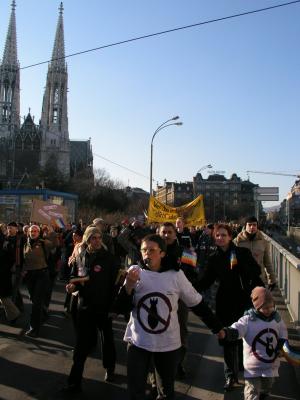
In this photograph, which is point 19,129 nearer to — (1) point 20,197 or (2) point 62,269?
(1) point 20,197

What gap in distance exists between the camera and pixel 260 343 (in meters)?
4.34

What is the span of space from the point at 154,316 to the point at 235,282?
178 cm

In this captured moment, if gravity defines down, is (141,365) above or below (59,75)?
below

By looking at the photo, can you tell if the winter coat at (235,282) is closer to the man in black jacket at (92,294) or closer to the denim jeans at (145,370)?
the man in black jacket at (92,294)

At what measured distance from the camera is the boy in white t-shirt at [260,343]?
4289 millimetres

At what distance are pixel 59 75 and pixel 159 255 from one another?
111m

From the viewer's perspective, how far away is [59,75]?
4336 inches

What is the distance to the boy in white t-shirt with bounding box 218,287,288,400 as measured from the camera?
4.29 metres

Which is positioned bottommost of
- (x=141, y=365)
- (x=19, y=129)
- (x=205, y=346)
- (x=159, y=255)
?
(x=205, y=346)

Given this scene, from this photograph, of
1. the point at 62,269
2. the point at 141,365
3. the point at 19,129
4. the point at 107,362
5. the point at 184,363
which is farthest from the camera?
the point at 19,129

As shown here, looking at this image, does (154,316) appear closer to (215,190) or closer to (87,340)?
(87,340)

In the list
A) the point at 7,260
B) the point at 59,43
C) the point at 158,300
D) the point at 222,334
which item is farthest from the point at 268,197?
the point at 59,43

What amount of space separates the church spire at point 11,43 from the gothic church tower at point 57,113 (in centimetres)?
797

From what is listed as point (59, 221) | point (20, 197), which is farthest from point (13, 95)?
point (59, 221)
